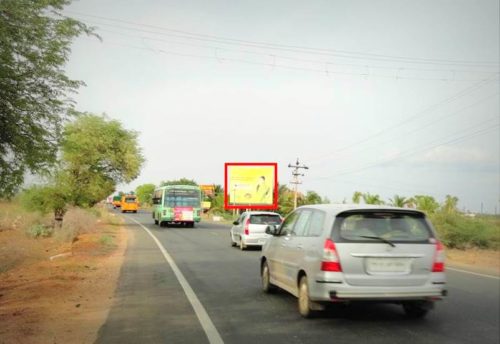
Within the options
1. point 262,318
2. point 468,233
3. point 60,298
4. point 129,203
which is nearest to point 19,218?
point 468,233

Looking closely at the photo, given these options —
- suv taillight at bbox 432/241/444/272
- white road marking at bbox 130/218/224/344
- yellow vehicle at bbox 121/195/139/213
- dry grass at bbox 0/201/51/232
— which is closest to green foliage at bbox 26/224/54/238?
dry grass at bbox 0/201/51/232

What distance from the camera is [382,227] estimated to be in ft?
24.5

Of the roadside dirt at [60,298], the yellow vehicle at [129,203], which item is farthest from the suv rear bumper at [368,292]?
the yellow vehicle at [129,203]

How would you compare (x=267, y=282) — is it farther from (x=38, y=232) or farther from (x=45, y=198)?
(x=45, y=198)

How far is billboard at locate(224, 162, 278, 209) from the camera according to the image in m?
49.4

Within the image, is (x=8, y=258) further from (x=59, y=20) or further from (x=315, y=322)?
(x=315, y=322)

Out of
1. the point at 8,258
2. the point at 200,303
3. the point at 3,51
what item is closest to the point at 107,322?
the point at 200,303

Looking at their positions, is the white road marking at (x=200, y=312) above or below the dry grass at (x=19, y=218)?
below

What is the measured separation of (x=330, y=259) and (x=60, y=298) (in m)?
5.42

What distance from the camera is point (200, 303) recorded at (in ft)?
29.6

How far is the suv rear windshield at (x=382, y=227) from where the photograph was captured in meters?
7.34

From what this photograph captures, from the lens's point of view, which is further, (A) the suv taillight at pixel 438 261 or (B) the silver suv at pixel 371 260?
(A) the suv taillight at pixel 438 261

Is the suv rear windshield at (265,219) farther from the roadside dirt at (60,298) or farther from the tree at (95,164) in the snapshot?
the tree at (95,164)

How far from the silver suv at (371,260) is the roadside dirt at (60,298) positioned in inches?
122
